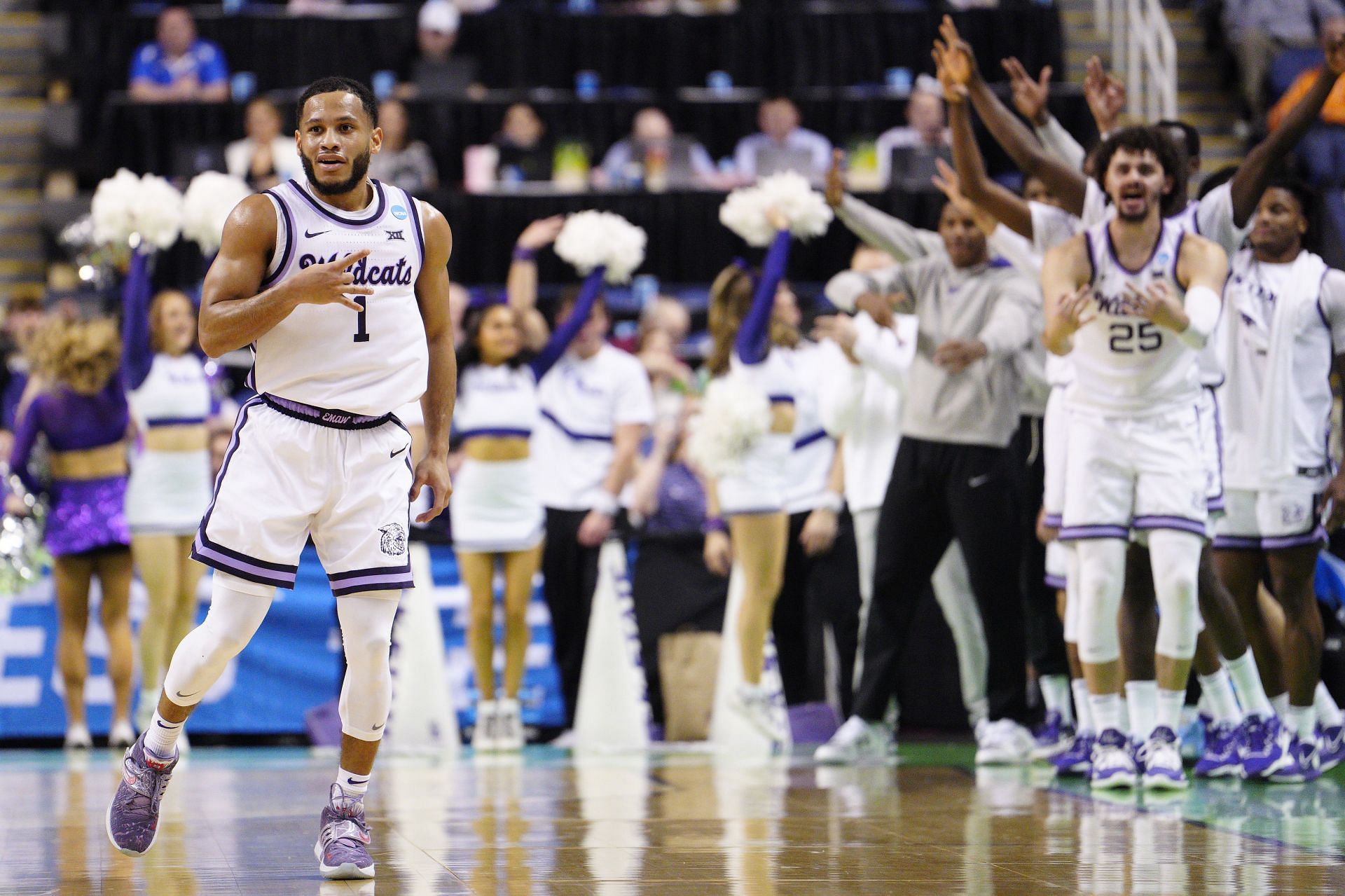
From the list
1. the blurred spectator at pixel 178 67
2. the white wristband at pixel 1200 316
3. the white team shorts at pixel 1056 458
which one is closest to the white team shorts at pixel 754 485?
the white team shorts at pixel 1056 458

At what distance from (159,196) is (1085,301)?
5029mm

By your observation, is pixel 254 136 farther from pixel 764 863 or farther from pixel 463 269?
pixel 764 863

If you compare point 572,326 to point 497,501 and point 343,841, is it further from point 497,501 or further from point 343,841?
point 343,841

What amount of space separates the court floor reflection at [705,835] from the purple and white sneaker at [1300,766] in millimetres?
95

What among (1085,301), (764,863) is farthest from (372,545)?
(1085,301)

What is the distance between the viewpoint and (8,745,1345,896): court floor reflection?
154 inches

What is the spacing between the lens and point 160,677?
8.73m

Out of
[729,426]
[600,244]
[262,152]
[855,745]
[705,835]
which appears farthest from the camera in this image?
[262,152]

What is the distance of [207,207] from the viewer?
885 centimetres

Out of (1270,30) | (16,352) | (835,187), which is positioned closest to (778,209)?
(835,187)

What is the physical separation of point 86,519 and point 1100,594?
16.8 ft

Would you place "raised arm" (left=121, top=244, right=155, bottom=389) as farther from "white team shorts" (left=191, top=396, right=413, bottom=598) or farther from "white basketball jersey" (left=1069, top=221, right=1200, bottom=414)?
"white basketball jersey" (left=1069, top=221, right=1200, bottom=414)

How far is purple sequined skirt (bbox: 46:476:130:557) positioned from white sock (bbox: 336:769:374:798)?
4829 millimetres

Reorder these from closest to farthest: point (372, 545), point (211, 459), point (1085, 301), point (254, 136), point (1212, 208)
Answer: point (372, 545) < point (1085, 301) < point (1212, 208) < point (211, 459) < point (254, 136)
